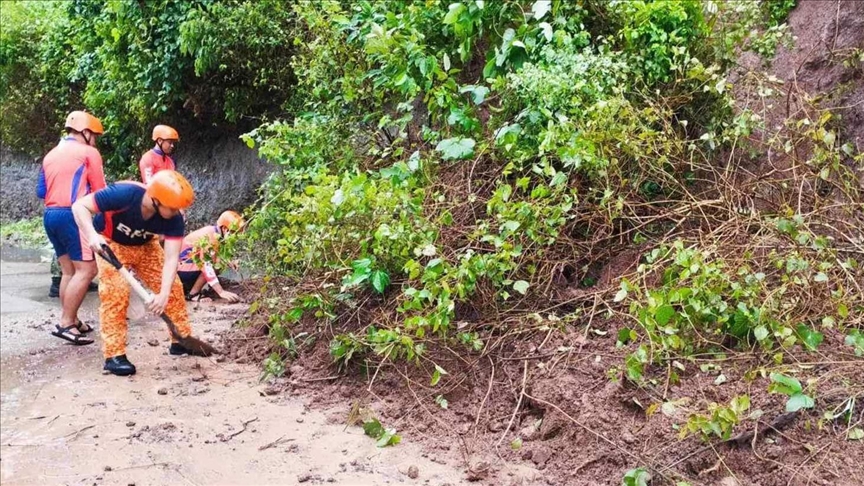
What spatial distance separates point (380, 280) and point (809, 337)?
2.24 meters

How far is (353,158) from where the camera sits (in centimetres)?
555

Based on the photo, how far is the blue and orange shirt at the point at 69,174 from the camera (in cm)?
555

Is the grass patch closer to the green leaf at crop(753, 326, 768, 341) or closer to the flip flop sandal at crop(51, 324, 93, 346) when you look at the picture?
the flip flop sandal at crop(51, 324, 93, 346)

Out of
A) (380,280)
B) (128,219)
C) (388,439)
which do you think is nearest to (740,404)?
(388,439)

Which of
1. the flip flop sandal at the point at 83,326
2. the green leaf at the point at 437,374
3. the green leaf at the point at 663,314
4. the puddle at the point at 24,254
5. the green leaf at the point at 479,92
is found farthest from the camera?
the puddle at the point at 24,254

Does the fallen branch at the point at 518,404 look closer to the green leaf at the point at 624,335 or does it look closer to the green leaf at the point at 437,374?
the green leaf at the point at 437,374

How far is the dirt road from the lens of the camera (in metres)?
3.22

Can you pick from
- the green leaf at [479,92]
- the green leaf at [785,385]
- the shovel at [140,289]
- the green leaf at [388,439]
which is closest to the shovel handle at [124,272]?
the shovel at [140,289]

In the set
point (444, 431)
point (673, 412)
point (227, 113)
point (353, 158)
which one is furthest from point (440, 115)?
point (227, 113)

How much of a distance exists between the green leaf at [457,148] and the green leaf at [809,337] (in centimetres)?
219

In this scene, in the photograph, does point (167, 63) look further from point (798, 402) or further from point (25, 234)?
point (798, 402)

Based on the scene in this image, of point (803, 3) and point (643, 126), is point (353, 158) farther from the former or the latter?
point (803, 3)

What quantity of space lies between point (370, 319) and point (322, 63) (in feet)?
8.74

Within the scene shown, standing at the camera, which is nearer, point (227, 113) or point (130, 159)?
point (227, 113)
